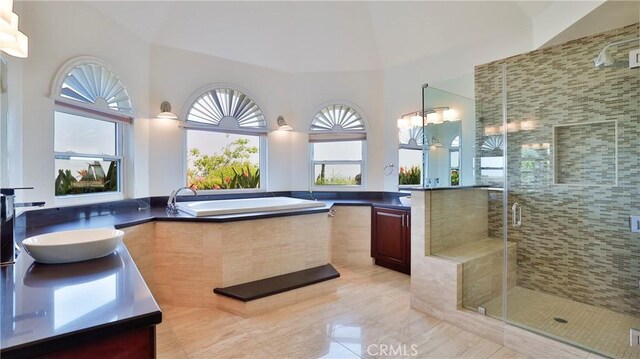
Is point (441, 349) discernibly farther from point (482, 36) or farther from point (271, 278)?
point (482, 36)

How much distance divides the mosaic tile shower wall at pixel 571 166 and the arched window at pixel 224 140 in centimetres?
295

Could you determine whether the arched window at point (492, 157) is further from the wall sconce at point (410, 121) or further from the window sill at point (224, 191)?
the window sill at point (224, 191)

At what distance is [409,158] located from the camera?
4.30 metres

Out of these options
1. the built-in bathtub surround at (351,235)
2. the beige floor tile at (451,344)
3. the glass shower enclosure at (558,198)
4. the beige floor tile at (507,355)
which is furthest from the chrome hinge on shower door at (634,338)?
the built-in bathtub surround at (351,235)

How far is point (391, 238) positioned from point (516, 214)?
4.53ft

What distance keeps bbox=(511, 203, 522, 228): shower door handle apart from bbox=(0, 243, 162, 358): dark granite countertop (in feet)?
11.0

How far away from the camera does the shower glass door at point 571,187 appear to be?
7.98 ft

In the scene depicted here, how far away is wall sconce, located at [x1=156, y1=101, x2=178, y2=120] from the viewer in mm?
3424

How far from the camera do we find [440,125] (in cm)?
332

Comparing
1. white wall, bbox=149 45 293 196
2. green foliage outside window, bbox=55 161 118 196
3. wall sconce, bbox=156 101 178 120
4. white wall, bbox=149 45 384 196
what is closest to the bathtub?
white wall, bbox=149 45 293 196

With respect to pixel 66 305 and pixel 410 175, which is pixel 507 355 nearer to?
pixel 66 305

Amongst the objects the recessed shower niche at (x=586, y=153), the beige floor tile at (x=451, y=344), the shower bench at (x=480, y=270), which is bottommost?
the beige floor tile at (x=451, y=344)

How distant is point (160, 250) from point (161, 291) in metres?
0.38

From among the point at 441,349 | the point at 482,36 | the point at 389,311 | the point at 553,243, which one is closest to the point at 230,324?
the point at 389,311
